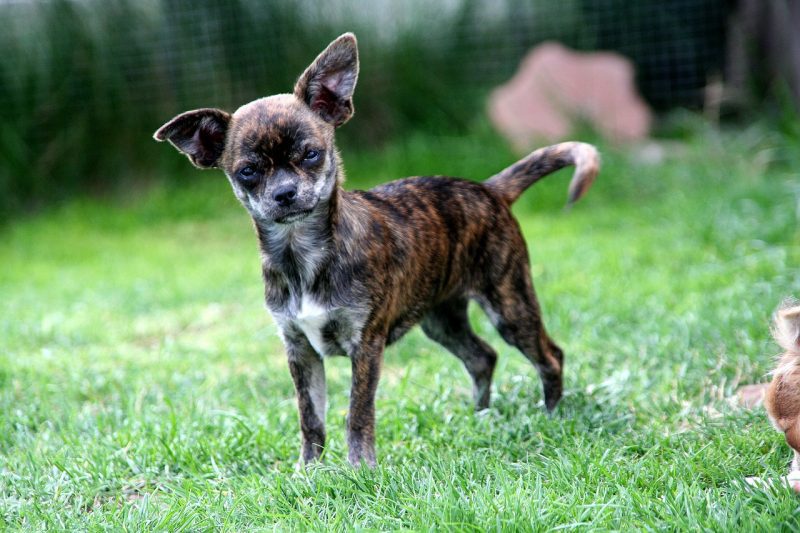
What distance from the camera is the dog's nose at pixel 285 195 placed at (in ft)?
11.4

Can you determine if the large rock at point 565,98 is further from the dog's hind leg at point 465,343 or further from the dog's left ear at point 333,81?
the dog's left ear at point 333,81

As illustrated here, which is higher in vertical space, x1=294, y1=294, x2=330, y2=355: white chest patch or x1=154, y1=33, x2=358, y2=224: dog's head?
x1=154, y1=33, x2=358, y2=224: dog's head

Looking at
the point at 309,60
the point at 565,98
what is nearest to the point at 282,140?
the point at 309,60

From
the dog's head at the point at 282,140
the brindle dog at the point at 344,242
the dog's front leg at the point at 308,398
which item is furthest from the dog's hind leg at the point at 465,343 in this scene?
the dog's head at the point at 282,140

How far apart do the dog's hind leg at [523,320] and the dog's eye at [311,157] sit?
1043 mm

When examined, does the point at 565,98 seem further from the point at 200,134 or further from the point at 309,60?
the point at 200,134

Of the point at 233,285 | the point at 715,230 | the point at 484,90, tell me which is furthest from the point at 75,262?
the point at 715,230

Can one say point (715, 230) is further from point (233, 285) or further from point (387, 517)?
point (387, 517)

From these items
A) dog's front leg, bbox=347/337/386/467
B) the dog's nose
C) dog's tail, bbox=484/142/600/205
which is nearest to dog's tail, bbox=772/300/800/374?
dog's tail, bbox=484/142/600/205

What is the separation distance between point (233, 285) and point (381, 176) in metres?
2.88

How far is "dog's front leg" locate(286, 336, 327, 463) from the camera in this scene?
3.86m

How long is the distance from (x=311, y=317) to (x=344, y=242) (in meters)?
0.32

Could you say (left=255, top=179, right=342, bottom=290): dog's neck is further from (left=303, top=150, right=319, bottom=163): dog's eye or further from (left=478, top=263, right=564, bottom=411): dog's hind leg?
(left=478, top=263, right=564, bottom=411): dog's hind leg

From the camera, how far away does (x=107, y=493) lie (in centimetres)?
369
